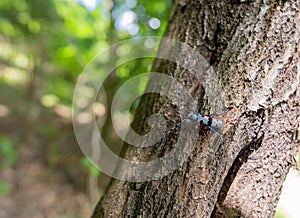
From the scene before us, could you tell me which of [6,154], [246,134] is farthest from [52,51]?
[246,134]

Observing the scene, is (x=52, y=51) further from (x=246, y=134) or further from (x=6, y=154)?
(x=246, y=134)

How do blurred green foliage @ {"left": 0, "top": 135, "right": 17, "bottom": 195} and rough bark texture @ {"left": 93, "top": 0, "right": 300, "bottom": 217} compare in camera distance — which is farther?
blurred green foliage @ {"left": 0, "top": 135, "right": 17, "bottom": 195}

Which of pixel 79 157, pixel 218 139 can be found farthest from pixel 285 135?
pixel 79 157

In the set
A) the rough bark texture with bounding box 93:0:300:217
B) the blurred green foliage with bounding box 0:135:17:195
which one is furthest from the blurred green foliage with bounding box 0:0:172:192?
the rough bark texture with bounding box 93:0:300:217

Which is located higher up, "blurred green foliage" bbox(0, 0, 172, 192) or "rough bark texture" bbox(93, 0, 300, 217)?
"blurred green foliage" bbox(0, 0, 172, 192)

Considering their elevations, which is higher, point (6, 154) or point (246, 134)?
point (6, 154)

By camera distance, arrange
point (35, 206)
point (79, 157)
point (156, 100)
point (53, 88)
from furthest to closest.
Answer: point (53, 88) → point (79, 157) → point (35, 206) → point (156, 100)

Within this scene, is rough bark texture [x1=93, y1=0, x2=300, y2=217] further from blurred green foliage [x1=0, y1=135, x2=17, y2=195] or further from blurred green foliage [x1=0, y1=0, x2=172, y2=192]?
blurred green foliage [x1=0, y1=135, x2=17, y2=195]

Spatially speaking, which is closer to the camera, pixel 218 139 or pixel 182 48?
pixel 218 139

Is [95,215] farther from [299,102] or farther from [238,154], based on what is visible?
[299,102]
